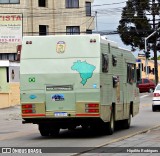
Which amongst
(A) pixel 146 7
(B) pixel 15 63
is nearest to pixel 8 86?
(B) pixel 15 63

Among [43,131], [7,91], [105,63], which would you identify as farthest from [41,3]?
[105,63]

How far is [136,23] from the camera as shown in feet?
235

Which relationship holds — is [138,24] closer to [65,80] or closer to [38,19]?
[38,19]

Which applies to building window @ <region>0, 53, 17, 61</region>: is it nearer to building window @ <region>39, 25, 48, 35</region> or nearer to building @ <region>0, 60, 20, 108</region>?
building window @ <region>39, 25, 48, 35</region>

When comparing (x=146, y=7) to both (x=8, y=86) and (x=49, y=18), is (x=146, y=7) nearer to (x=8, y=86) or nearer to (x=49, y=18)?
(x=49, y=18)

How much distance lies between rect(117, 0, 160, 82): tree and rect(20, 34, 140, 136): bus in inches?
2051

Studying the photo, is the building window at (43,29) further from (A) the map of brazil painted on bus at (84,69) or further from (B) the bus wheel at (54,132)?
(A) the map of brazil painted on bus at (84,69)

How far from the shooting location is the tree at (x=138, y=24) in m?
70.6

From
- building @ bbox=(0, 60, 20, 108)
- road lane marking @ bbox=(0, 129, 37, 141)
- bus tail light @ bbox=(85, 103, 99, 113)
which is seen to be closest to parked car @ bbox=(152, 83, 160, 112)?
building @ bbox=(0, 60, 20, 108)

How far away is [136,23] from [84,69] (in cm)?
5418

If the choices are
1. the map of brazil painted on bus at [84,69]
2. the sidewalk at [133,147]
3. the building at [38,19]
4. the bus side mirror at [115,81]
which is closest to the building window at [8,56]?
the building at [38,19]

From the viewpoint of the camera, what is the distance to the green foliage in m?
70.6

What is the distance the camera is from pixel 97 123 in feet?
61.7

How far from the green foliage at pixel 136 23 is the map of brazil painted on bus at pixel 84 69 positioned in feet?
172
